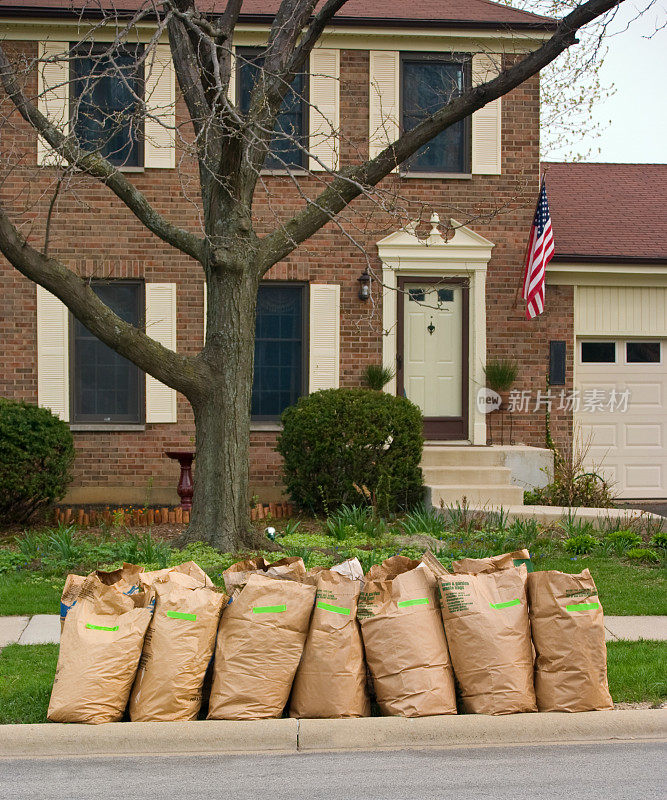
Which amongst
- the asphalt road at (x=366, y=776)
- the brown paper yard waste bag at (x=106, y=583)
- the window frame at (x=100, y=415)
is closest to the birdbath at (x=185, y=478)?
the window frame at (x=100, y=415)

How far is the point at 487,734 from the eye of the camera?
4.98 metres

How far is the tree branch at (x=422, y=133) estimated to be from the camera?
8398 mm

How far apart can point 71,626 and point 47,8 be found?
34.0ft

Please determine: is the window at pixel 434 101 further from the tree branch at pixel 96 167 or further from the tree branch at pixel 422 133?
the tree branch at pixel 96 167

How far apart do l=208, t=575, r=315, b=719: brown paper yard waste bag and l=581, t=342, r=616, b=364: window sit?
9998 millimetres

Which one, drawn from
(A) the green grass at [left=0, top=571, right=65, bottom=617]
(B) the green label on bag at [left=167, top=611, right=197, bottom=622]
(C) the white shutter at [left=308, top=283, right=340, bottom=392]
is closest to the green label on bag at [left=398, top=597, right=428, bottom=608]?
(B) the green label on bag at [left=167, top=611, right=197, bottom=622]

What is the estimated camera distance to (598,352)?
1426 centimetres

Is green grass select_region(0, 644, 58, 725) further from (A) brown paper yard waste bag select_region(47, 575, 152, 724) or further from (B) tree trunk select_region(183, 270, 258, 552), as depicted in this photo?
(B) tree trunk select_region(183, 270, 258, 552)

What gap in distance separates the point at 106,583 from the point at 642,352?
10.9m

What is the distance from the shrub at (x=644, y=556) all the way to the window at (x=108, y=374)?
6976 millimetres

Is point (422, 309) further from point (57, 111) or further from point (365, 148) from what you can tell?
point (57, 111)

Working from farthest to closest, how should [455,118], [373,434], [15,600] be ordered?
[373,434] < [455,118] < [15,600]

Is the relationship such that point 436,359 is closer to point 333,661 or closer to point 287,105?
point 287,105

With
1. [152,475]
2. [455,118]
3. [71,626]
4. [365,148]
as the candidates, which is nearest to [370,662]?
[71,626]
